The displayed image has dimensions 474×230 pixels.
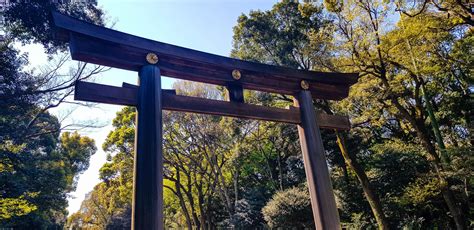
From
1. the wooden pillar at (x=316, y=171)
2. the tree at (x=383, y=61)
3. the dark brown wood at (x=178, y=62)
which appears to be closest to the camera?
the dark brown wood at (x=178, y=62)

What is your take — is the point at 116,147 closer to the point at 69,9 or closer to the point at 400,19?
the point at 69,9

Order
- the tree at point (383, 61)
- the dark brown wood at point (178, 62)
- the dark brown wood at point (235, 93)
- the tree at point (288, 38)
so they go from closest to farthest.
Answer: the dark brown wood at point (178, 62)
the dark brown wood at point (235, 93)
the tree at point (383, 61)
the tree at point (288, 38)

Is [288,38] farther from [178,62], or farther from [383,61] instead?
[178,62]

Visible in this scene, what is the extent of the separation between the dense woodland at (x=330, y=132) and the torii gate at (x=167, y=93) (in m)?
4.67

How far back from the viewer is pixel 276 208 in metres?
11.7

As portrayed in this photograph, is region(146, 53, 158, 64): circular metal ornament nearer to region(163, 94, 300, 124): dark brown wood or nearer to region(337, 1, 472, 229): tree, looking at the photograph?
region(163, 94, 300, 124): dark brown wood

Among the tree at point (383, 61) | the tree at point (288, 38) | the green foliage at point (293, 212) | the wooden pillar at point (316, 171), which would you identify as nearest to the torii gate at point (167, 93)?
the wooden pillar at point (316, 171)

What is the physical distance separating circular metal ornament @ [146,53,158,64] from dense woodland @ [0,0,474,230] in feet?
18.4

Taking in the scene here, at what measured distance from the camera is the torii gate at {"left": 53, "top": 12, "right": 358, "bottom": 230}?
308cm

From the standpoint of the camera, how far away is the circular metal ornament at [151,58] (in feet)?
11.8

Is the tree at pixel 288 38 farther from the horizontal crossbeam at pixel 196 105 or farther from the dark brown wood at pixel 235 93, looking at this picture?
the dark brown wood at pixel 235 93

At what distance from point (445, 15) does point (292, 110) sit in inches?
225

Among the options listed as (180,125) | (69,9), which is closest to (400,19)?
(69,9)

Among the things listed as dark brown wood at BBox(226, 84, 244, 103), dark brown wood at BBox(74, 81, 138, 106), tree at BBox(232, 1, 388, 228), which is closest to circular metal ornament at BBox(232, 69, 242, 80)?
dark brown wood at BBox(226, 84, 244, 103)
